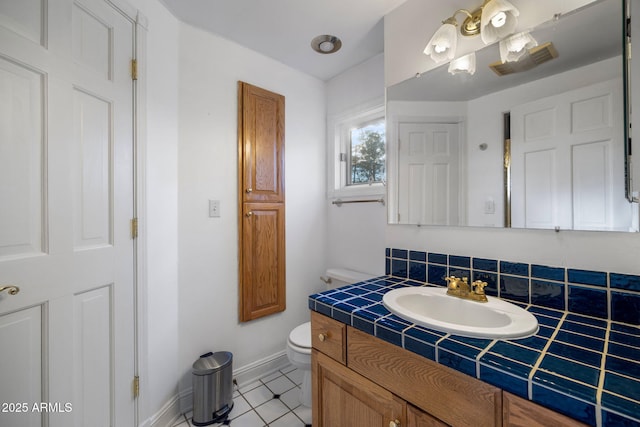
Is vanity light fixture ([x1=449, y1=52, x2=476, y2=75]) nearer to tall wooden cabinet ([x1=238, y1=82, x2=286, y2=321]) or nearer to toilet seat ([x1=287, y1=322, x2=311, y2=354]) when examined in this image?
tall wooden cabinet ([x1=238, y1=82, x2=286, y2=321])

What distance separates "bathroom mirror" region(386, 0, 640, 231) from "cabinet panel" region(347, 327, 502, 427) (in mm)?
693

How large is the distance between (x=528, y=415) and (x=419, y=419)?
0.30m

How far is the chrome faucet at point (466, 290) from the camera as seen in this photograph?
1017 mm

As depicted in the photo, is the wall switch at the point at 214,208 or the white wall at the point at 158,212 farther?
the wall switch at the point at 214,208

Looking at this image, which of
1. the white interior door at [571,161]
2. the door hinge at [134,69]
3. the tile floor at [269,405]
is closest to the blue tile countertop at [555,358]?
the white interior door at [571,161]

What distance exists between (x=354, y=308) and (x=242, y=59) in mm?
1819

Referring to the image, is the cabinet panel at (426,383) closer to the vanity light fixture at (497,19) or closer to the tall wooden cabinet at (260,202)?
the tall wooden cabinet at (260,202)

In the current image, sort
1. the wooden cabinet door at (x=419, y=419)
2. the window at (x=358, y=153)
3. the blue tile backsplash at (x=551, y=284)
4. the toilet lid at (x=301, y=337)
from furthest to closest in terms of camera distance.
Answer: the window at (x=358, y=153) < the toilet lid at (x=301, y=337) < the blue tile backsplash at (x=551, y=284) < the wooden cabinet door at (x=419, y=419)

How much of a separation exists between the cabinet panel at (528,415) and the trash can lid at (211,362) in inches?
56.4

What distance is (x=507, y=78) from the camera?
1.08 meters

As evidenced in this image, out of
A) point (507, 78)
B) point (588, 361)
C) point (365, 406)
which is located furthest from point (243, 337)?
point (507, 78)

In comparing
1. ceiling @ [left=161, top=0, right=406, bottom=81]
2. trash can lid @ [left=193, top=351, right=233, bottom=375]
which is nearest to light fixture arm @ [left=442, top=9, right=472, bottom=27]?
ceiling @ [left=161, top=0, right=406, bottom=81]

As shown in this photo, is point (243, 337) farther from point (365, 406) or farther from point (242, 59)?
point (242, 59)

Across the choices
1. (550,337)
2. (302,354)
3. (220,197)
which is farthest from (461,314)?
(220,197)
